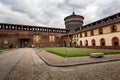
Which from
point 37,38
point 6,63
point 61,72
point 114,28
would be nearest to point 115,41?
point 114,28

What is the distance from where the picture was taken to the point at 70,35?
51.4 metres

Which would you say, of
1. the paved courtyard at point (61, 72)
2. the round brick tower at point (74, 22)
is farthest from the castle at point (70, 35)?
the paved courtyard at point (61, 72)

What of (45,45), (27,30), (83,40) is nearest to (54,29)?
(45,45)

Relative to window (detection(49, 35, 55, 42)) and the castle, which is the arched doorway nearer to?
the castle

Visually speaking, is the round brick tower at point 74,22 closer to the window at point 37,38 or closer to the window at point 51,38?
the window at point 51,38

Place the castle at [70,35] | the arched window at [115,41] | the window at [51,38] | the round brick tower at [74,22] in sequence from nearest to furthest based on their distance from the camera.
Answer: the arched window at [115,41]
the castle at [70,35]
the window at [51,38]
the round brick tower at [74,22]

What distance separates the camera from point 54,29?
61312 millimetres

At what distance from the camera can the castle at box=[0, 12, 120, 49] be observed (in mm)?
27452

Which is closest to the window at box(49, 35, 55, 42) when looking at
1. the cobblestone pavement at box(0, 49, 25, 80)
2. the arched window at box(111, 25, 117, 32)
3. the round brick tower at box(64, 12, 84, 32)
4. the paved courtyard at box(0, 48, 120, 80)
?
the round brick tower at box(64, 12, 84, 32)

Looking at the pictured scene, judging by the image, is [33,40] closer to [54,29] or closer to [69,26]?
[54,29]

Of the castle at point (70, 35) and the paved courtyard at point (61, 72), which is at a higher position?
the castle at point (70, 35)

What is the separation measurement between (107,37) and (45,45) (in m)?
34.2

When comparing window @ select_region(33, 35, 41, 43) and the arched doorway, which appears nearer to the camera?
the arched doorway

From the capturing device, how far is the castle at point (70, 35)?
2745 centimetres
